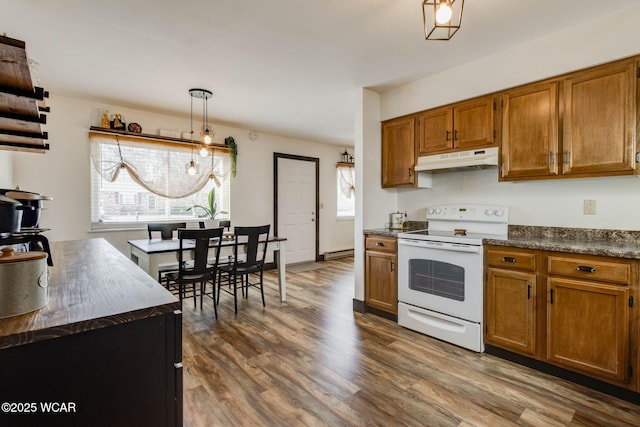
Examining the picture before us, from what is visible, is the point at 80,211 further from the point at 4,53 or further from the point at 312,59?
the point at 4,53

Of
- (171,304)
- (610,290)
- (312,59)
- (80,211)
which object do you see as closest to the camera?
(171,304)

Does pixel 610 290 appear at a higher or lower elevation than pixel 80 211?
lower

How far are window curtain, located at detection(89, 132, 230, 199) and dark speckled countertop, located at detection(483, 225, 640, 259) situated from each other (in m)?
3.86

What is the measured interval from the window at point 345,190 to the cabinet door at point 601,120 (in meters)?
4.63

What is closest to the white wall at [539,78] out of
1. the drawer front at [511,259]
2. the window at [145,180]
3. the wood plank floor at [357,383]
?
the drawer front at [511,259]

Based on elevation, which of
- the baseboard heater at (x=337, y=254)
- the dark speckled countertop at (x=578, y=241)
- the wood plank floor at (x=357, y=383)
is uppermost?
the dark speckled countertop at (x=578, y=241)

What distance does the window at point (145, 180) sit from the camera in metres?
3.89

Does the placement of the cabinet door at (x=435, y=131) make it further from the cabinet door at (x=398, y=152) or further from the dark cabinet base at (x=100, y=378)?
the dark cabinet base at (x=100, y=378)

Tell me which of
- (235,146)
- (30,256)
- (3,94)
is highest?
(235,146)

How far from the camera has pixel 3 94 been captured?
1.07m

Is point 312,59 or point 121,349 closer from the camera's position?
point 121,349

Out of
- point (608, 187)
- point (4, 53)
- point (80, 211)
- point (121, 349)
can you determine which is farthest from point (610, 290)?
point (80, 211)

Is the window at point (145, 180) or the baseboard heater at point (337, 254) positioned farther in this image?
the baseboard heater at point (337, 254)

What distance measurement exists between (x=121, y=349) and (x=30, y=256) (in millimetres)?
357
